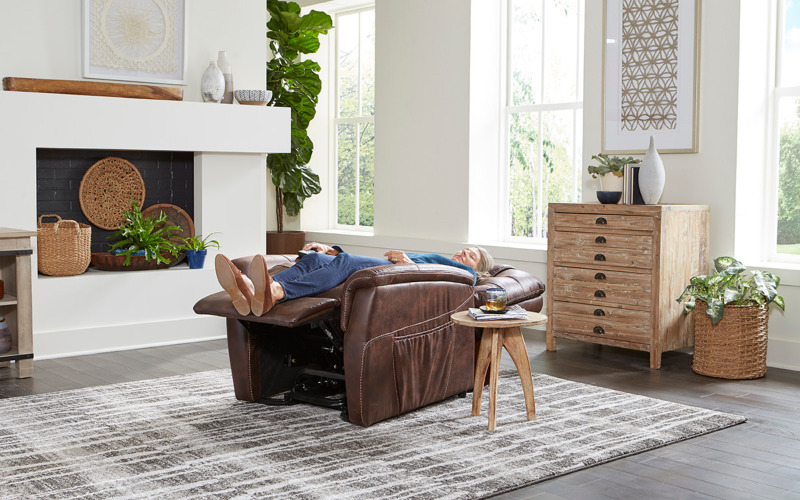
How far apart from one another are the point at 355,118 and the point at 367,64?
0.54 metres

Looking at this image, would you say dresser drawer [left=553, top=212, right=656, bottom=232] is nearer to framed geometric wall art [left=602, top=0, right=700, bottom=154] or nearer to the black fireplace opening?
framed geometric wall art [left=602, top=0, right=700, bottom=154]

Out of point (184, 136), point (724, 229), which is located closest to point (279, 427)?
point (184, 136)

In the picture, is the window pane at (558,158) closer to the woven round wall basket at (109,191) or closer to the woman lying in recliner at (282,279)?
the woman lying in recliner at (282,279)

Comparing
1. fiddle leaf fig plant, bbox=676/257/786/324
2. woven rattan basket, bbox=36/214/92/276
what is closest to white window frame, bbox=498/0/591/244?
fiddle leaf fig plant, bbox=676/257/786/324

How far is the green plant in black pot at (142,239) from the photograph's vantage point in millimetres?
5930

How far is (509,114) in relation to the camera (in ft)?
23.7

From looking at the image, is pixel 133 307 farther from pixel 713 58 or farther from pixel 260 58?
pixel 713 58


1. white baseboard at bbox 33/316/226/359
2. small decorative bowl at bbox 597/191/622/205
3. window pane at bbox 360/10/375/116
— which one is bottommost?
white baseboard at bbox 33/316/226/359

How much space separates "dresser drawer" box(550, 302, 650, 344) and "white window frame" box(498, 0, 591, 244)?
4.70 feet

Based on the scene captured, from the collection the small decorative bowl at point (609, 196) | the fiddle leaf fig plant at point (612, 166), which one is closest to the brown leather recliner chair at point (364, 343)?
the small decorative bowl at point (609, 196)

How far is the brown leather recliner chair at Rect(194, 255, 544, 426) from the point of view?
3760mm

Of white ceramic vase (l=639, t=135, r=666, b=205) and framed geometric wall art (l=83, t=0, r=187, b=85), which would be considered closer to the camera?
white ceramic vase (l=639, t=135, r=666, b=205)

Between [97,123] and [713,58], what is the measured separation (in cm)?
391

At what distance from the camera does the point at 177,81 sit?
6.15 meters
